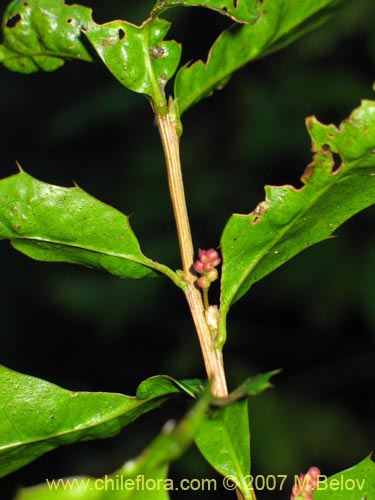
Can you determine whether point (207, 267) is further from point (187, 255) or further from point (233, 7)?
point (233, 7)

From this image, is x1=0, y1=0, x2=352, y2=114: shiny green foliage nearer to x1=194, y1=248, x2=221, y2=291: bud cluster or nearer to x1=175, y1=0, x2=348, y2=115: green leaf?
x1=175, y1=0, x2=348, y2=115: green leaf

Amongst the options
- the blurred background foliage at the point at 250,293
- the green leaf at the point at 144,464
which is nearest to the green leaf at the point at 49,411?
the green leaf at the point at 144,464

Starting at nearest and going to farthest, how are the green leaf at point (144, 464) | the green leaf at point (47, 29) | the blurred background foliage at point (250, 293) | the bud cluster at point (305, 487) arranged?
the green leaf at point (144, 464) → the bud cluster at point (305, 487) → the green leaf at point (47, 29) → the blurred background foliage at point (250, 293)

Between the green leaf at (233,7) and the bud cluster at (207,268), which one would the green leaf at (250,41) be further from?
the bud cluster at (207,268)

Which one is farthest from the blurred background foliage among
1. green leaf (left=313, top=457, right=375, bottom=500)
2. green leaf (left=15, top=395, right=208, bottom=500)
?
green leaf (left=15, top=395, right=208, bottom=500)

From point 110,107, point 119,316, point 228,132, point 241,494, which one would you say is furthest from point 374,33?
point 241,494

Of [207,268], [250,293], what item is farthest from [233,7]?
[250,293]
